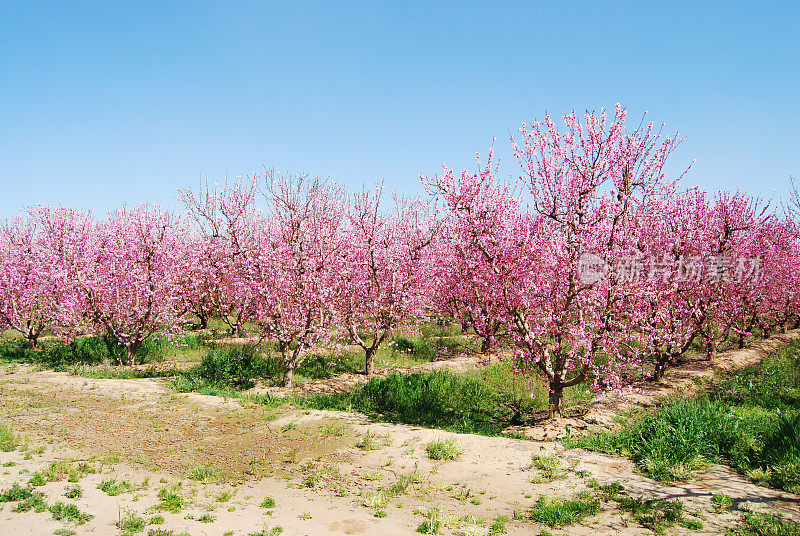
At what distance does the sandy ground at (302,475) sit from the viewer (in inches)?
208

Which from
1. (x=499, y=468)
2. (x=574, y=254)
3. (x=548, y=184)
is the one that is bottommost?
(x=499, y=468)

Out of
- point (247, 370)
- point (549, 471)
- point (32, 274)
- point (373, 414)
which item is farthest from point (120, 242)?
point (549, 471)

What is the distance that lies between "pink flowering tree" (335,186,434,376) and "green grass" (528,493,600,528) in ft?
26.6

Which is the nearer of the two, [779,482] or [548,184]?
[779,482]

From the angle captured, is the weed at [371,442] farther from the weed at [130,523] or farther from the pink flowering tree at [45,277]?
the pink flowering tree at [45,277]

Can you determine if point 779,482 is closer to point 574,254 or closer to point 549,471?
point 549,471

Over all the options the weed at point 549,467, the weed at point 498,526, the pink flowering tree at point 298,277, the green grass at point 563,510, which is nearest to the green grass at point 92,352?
the pink flowering tree at point 298,277

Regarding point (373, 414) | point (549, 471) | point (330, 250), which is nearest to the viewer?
point (549, 471)

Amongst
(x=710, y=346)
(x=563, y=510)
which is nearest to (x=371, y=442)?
(x=563, y=510)

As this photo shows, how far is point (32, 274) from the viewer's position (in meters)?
18.4

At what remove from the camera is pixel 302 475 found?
6730 millimetres

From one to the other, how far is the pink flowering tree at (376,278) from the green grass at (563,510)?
319 inches

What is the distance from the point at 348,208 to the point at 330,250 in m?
2.37

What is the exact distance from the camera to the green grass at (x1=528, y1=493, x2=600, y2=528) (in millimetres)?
5215
